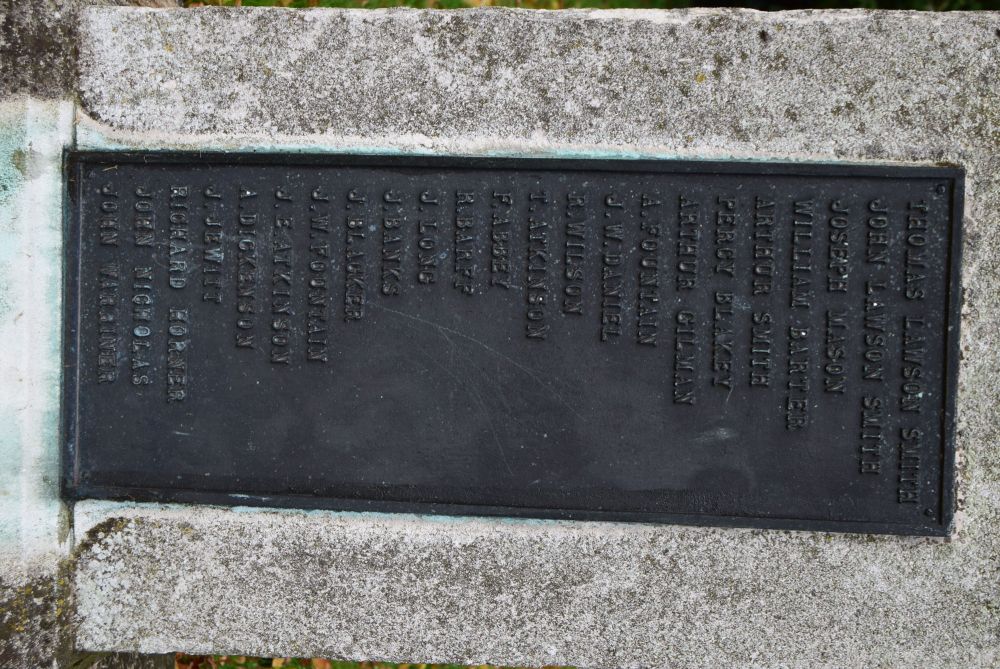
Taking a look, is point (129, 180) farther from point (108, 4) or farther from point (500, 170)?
point (500, 170)

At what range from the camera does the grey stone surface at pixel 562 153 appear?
244cm

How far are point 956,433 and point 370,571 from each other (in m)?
2.07

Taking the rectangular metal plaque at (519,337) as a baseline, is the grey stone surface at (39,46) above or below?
above

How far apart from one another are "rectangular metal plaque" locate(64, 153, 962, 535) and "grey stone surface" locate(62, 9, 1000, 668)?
0.38 ft

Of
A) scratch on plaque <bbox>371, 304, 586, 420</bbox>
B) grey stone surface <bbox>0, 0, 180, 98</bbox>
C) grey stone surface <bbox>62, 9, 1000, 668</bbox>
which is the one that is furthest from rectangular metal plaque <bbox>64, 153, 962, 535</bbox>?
grey stone surface <bbox>0, 0, 180, 98</bbox>

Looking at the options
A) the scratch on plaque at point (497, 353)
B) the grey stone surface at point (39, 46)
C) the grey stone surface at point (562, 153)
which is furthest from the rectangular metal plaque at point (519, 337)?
the grey stone surface at point (39, 46)

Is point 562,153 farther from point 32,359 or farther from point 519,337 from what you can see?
point 32,359

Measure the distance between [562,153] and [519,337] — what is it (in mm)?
652

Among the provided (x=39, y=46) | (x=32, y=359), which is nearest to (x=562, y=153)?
(x=39, y=46)

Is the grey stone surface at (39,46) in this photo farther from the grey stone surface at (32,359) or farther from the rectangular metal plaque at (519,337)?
the rectangular metal plaque at (519,337)

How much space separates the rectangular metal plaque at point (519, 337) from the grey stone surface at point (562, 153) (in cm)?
12

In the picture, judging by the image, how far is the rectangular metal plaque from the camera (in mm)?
2400

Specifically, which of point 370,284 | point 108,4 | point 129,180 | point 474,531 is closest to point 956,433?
point 474,531

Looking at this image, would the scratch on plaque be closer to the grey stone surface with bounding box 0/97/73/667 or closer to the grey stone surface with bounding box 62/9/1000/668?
the grey stone surface with bounding box 62/9/1000/668
